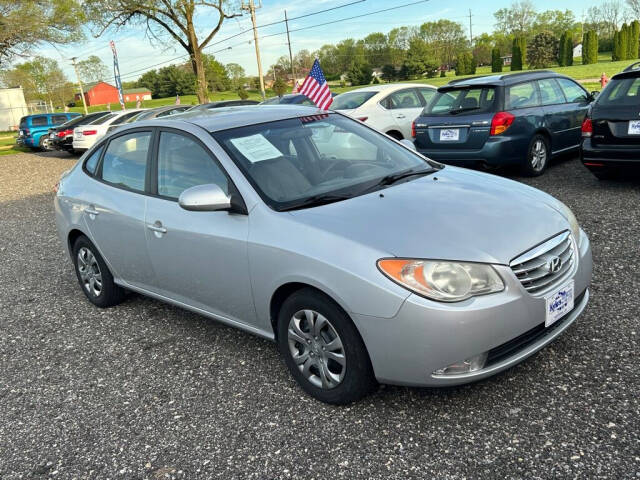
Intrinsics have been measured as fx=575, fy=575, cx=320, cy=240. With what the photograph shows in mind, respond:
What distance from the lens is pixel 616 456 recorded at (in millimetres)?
2547

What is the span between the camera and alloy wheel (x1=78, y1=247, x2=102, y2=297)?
4.98 metres

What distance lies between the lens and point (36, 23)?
23.8 m

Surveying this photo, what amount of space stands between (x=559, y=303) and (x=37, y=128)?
2711cm

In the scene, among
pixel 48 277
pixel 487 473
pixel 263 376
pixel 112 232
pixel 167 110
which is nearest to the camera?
pixel 487 473

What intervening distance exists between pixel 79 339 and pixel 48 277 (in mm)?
2064

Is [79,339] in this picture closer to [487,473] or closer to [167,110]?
[487,473]

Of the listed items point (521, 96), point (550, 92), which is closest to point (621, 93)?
point (521, 96)

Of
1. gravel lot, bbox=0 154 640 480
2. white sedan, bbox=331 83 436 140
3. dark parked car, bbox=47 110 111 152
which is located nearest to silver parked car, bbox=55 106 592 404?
gravel lot, bbox=0 154 640 480

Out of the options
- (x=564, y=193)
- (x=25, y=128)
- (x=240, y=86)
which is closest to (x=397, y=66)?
(x=240, y=86)

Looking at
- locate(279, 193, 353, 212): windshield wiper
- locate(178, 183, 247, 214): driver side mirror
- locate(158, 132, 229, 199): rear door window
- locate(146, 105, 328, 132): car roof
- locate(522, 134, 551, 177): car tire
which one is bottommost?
locate(522, 134, 551, 177): car tire

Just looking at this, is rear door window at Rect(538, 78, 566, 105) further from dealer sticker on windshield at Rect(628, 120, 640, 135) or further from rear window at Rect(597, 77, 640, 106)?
dealer sticker on windshield at Rect(628, 120, 640, 135)

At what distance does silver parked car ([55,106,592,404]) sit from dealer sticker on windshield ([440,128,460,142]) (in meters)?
4.39

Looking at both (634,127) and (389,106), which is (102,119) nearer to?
(389,106)

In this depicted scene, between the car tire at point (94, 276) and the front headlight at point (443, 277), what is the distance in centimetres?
299
